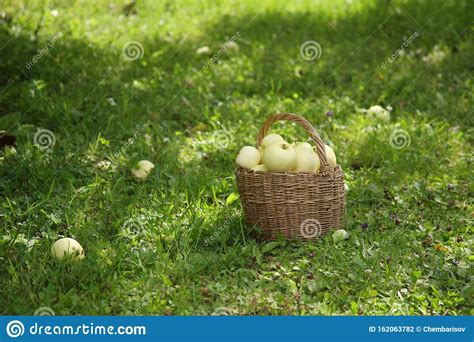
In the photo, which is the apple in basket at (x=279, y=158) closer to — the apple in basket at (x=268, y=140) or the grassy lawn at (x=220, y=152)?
the apple in basket at (x=268, y=140)

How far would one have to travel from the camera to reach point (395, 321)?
9.74ft

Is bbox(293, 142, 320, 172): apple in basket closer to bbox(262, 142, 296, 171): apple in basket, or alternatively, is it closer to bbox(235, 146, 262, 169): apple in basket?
bbox(262, 142, 296, 171): apple in basket

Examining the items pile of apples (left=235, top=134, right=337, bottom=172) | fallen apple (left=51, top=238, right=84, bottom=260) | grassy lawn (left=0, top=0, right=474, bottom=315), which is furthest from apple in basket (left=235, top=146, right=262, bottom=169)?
fallen apple (left=51, top=238, right=84, bottom=260)

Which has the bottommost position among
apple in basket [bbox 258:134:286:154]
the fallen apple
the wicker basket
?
the fallen apple

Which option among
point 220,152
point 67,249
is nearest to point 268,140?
point 220,152

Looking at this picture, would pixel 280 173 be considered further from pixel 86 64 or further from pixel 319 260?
pixel 86 64

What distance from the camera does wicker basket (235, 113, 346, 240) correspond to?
3.50 meters

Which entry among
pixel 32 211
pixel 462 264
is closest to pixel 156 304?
pixel 32 211

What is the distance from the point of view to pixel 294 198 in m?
3.51

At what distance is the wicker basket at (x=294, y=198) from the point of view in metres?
3.50

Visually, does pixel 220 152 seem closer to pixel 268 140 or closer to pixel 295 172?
pixel 268 140

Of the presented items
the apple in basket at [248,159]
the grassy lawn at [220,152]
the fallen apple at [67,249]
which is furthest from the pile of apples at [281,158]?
the fallen apple at [67,249]

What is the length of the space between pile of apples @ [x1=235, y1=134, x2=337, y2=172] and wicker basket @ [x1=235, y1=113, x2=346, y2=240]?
0.05 metres

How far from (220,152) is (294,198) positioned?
1.44 m
